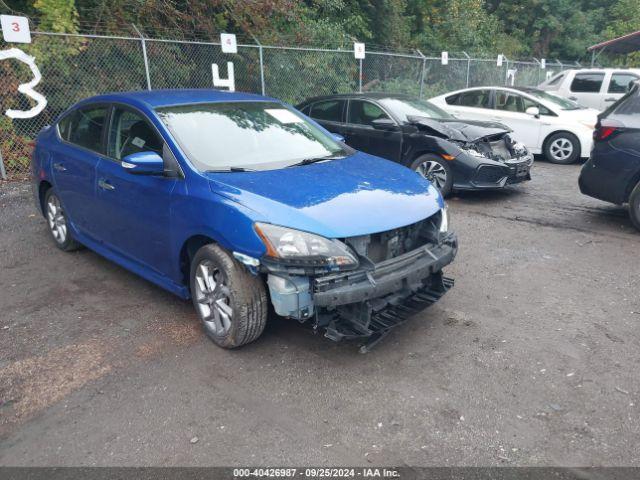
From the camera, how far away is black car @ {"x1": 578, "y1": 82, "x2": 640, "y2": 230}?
5996 mm

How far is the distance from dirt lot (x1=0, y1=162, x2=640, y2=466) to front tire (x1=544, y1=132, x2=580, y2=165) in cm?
602

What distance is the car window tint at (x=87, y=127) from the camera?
476 centimetres

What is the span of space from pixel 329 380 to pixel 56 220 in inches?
150

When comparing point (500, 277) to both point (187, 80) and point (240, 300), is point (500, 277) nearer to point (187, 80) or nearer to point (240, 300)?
point (240, 300)

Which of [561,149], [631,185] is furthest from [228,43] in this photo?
[631,185]

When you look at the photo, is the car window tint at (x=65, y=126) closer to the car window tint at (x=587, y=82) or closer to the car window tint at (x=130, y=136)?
the car window tint at (x=130, y=136)

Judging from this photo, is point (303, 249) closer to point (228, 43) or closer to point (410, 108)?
point (410, 108)

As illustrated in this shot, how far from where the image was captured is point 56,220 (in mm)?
5652

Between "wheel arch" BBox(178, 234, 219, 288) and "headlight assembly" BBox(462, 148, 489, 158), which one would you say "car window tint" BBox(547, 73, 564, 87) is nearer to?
"headlight assembly" BBox(462, 148, 489, 158)

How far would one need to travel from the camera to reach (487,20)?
996 inches

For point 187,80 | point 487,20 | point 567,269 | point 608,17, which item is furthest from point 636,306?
point 608,17

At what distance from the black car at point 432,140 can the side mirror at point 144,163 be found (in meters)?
4.75

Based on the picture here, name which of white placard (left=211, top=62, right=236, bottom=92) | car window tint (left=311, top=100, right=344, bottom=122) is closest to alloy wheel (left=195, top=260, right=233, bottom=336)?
car window tint (left=311, top=100, right=344, bottom=122)

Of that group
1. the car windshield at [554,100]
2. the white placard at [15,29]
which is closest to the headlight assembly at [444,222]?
the white placard at [15,29]
